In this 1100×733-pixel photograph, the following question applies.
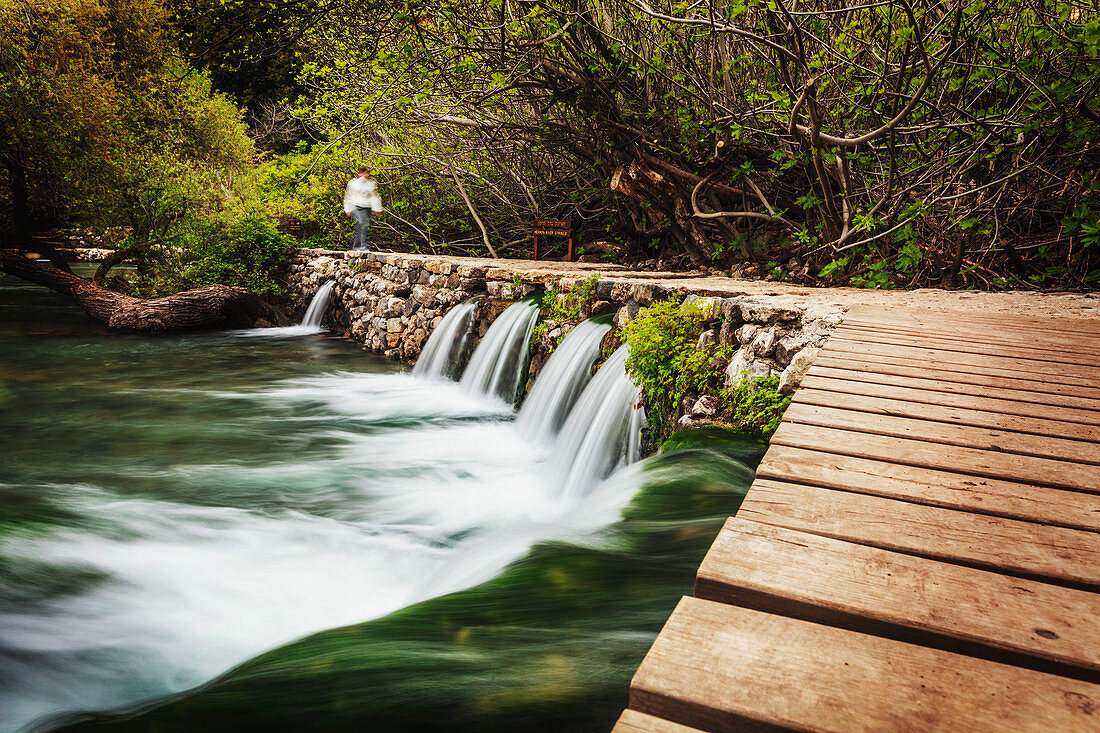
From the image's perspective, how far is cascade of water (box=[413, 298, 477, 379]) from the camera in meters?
8.42

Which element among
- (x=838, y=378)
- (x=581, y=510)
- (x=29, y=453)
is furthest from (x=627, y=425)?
(x=29, y=453)

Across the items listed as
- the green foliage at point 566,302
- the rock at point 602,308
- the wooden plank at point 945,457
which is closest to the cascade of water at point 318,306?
the green foliage at point 566,302

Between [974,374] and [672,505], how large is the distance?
4.80 feet

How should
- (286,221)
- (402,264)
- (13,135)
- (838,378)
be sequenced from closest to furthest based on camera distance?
(838,378) < (402,264) < (13,135) < (286,221)

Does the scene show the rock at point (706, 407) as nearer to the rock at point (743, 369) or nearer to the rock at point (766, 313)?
the rock at point (743, 369)

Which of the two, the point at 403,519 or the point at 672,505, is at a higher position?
the point at 672,505

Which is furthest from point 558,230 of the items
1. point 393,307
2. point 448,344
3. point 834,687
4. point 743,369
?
point 834,687

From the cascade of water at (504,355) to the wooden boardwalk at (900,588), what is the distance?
16.5ft

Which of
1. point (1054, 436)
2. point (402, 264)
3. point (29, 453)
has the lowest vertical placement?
Answer: point (29, 453)

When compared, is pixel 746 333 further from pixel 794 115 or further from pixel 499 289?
pixel 499 289

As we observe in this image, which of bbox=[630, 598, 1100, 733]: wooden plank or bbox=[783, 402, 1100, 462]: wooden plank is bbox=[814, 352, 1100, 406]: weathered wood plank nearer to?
bbox=[783, 402, 1100, 462]: wooden plank

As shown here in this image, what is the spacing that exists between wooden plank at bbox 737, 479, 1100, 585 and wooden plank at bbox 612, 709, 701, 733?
655 mm

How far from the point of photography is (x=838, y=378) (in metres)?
2.88

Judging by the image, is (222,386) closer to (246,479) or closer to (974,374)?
(246,479)
